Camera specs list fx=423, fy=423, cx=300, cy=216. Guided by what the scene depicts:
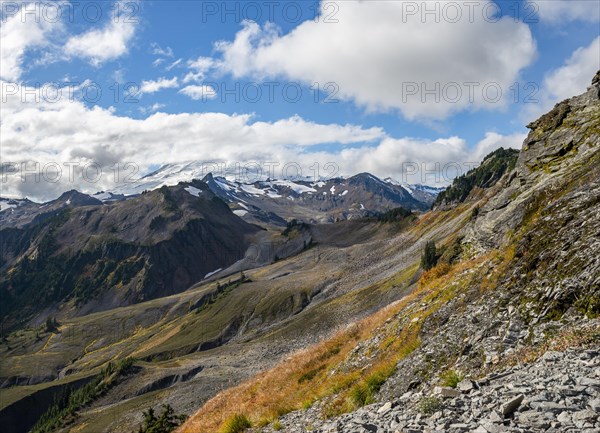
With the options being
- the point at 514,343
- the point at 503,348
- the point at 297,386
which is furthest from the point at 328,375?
the point at 514,343

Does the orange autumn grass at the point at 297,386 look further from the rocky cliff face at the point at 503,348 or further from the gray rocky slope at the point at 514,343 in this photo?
the gray rocky slope at the point at 514,343

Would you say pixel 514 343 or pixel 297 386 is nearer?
pixel 514 343

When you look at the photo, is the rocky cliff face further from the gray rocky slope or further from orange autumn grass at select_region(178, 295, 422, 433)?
orange autumn grass at select_region(178, 295, 422, 433)

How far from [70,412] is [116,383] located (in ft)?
33.6

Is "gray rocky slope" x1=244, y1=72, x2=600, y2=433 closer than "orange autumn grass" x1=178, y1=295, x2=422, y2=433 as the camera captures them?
Yes

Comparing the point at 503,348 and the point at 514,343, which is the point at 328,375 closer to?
the point at 503,348

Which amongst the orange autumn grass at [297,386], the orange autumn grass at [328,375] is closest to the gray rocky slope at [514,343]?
the orange autumn grass at [328,375]

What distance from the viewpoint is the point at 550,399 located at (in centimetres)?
952

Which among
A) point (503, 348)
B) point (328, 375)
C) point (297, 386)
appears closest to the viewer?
point (503, 348)

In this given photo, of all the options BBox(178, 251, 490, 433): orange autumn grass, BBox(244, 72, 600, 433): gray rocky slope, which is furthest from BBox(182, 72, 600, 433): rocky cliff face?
BBox(178, 251, 490, 433): orange autumn grass

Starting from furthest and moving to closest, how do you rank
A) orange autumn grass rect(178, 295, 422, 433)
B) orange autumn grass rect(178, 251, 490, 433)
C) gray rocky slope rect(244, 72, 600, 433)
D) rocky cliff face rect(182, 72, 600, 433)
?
orange autumn grass rect(178, 295, 422, 433) → orange autumn grass rect(178, 251, 490, 433) → rocky cliff face rect(182, 72, 600, 433) → gray rocky slope rect(244, 72, 600, 433)

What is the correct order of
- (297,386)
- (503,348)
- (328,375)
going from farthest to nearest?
(297,386), (328,375), (503,348)

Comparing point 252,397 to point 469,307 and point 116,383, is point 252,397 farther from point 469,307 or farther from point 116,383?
point 116,383

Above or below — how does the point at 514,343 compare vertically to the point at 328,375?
above
